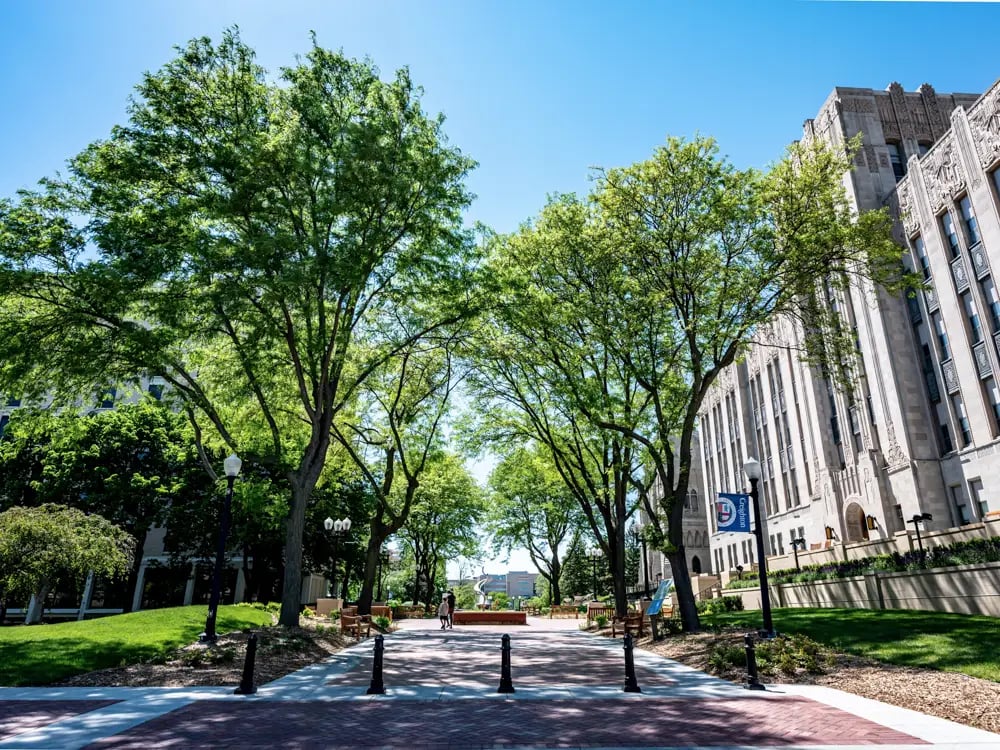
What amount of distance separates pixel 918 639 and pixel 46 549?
26.4 metres

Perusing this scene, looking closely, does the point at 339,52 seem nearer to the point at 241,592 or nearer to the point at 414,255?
the point at 414,255

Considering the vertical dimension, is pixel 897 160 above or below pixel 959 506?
above

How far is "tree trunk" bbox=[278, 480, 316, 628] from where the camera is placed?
58.8 feet

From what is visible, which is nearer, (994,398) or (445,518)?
(994,398)

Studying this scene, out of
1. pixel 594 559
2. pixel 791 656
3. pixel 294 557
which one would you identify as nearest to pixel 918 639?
pixel 791 656

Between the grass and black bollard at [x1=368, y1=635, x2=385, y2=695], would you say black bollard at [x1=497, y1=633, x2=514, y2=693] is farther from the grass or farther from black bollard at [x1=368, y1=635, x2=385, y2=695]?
the grass

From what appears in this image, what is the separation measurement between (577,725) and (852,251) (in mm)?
17096

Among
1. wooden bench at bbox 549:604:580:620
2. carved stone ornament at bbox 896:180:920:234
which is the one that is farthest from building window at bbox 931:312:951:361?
wooden bench at bbox 549:604:580:620

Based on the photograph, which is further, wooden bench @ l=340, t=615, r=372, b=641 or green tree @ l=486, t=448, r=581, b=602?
green tree @ l=486, t=448, r=581, b=602

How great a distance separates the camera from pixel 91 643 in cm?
1486

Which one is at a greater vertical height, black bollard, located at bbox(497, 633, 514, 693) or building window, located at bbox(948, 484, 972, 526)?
building window, located at bbox(948, 484, 972, 526)

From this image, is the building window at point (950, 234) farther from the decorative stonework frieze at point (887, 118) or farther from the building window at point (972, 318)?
the decorative stonework frieze at point (887, 118)

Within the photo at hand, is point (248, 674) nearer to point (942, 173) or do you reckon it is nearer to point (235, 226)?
point (235, 226)

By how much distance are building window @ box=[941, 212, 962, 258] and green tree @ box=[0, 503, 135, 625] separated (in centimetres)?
4619
